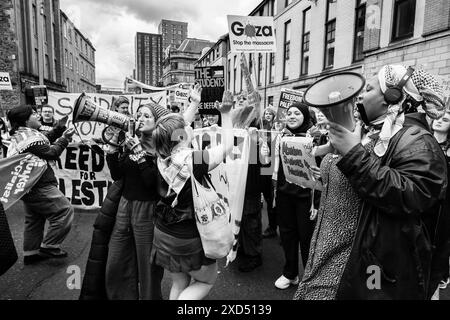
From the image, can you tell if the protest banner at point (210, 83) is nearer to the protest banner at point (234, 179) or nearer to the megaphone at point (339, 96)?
the protest banner at point (234, 179)

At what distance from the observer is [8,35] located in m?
19.8

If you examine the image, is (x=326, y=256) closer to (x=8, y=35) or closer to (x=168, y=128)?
(x=168, y=128)

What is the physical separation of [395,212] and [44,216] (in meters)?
3.88

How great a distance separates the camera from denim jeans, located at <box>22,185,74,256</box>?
12.0 feet

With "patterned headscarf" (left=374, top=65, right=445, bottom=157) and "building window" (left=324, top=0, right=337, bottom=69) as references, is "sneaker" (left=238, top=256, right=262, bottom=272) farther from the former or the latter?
"building window" (left=324, top=0, right=337, bottom=69)

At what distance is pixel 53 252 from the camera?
3.84 metres

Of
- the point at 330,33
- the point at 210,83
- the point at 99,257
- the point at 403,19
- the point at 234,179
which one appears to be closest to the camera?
the point at 99,257

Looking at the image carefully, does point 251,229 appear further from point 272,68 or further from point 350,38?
point 272,68

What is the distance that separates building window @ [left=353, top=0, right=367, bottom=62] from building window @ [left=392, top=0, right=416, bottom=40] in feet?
8.68

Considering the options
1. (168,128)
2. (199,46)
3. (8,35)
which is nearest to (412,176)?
(168,128)

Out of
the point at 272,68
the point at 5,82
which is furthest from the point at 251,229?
the point at 272,68

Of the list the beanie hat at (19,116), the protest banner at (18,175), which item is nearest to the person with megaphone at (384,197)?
the protest banner at (18,175)

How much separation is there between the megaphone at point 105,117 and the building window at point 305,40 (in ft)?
61.6

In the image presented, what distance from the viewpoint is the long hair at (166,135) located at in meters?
2.15
